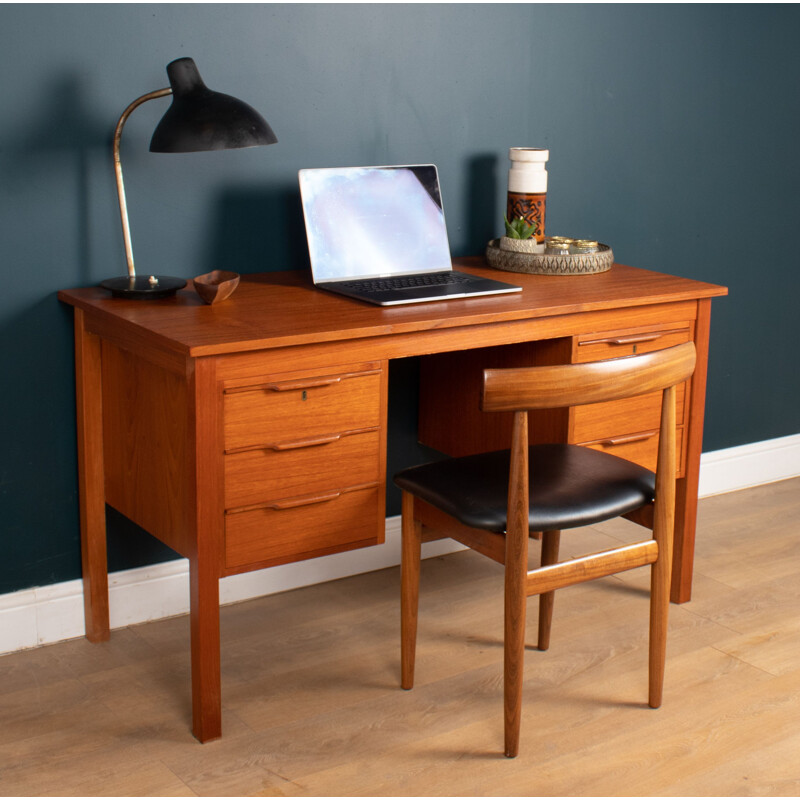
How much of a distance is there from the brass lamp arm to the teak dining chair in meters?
0.72

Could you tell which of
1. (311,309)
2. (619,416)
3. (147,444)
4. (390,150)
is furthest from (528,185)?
(147,444)

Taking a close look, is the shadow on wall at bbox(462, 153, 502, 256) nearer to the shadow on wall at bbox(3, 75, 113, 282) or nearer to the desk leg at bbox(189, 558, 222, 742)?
the shadow on wall at bbox(3, 75, 113, 282)

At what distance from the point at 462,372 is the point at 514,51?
2.75 feet

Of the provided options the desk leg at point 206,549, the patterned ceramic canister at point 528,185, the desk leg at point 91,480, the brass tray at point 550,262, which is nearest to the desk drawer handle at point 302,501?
the desk leg at point 206,549

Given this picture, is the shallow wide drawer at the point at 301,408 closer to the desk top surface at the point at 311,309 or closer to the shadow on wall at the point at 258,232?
the desk top surface at the point at 311,309

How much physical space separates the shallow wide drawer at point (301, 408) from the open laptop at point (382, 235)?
254 mm

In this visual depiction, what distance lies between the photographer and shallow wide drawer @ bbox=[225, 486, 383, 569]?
2055 mm

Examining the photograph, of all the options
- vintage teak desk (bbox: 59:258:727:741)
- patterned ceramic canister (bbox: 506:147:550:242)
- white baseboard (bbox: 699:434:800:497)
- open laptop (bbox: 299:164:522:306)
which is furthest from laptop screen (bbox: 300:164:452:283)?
white baseboard (bbox: 699:434:800:497)

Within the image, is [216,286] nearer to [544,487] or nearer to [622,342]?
[544,487]

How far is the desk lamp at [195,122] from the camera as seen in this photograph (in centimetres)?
205

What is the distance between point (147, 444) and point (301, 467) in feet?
1.05

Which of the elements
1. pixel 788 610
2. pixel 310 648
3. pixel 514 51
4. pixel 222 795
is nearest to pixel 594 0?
pixel 514 51

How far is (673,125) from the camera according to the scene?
3.14 m

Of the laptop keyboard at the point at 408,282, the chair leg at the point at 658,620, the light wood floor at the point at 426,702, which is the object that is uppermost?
the laptop keyboard at the point at 408,282
